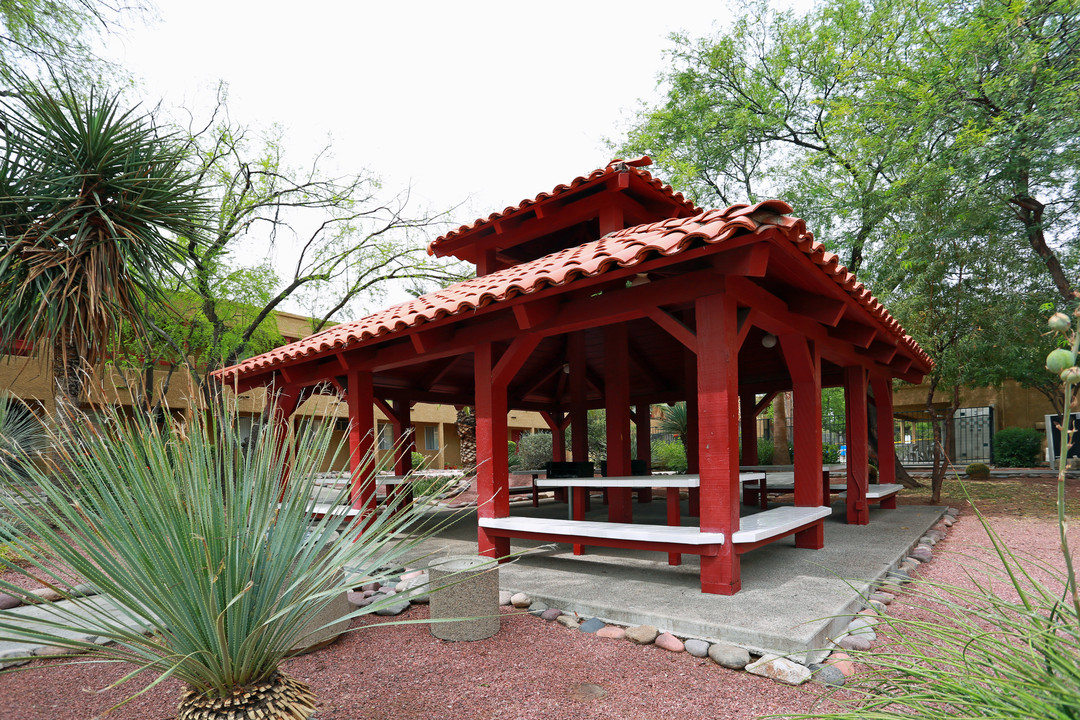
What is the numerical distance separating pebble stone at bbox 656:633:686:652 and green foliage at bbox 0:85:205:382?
630 centimetres

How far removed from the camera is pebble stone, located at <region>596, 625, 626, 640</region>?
12.6 ft

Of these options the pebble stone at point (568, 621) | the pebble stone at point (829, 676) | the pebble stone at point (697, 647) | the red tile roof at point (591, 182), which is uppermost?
the red tile roof at point (591, 182)

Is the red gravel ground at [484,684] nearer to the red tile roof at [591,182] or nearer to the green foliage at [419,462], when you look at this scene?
the green foliage at [419,462]

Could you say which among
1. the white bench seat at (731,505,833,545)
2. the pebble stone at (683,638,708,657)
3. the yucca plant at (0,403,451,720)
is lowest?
the pebble stone at (683,638,708,657)

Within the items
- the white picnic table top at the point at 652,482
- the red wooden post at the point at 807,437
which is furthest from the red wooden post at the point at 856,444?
the white picnic table top at the point at 652,482

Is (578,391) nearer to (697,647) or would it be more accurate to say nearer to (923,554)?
(923,554)

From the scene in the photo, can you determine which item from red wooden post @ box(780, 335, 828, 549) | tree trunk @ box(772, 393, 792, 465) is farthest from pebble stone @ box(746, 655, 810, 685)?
tree trunk @ box(772, 393, 792, 465)

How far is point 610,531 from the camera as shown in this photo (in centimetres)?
490

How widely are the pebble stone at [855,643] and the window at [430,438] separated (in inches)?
1032

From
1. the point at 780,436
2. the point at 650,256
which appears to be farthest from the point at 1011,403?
the point at 650,256

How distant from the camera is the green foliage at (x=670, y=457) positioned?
19.3m

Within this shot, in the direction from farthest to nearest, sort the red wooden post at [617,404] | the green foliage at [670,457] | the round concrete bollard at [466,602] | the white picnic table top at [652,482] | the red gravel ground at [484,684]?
the green foliage at [670,457]
the red wooden post at [617,404]
the white picnic table top at [652,482]
the round concrete bollard at [466,602]
the red gravel ground at [484,684]

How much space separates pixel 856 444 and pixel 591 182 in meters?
5.04

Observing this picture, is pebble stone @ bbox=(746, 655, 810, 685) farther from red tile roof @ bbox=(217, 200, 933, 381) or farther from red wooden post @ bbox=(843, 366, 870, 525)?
red wooden post @ bbox=(843, 366, 870, 525)
